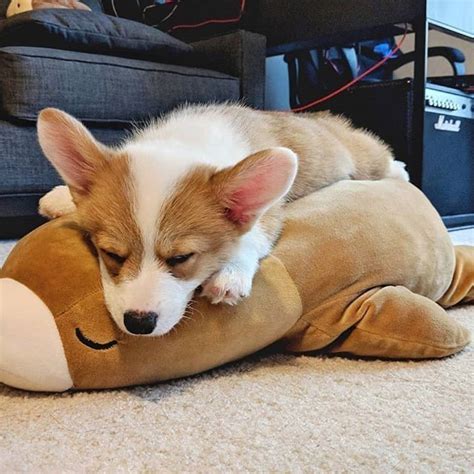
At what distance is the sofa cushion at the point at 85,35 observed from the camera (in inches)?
88.6

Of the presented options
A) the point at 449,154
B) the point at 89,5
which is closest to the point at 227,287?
the point at 449,154

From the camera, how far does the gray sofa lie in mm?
2141

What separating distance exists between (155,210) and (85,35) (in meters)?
1.61

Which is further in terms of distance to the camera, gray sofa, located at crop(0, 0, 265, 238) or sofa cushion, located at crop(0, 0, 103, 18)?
sofa cushion, located at crop(0, 0, 103, 18)

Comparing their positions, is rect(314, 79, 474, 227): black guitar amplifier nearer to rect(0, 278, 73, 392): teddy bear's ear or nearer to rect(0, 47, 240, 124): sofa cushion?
rect(0, 47, 240, 124): sofa cushion

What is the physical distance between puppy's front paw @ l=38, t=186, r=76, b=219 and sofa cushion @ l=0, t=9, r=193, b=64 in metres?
1.18

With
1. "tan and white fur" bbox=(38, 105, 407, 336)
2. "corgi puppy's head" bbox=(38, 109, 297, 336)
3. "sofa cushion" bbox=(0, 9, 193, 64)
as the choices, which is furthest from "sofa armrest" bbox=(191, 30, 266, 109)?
"corgi puppy's head" bbox=(38, 109, 297, 336)

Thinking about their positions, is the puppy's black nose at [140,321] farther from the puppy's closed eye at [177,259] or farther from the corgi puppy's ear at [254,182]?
the corgi puppy's ear at [254,182]

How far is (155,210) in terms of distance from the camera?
972mm

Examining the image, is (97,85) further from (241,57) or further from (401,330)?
(401,330)

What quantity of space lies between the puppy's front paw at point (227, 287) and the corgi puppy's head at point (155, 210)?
20 millimetres

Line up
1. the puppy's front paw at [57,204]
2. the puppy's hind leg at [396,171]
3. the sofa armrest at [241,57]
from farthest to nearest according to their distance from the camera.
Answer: the sofa armrest at [241,57]
the puppy's hind leg at [396,171]
the puppy's front paw at [57,204]

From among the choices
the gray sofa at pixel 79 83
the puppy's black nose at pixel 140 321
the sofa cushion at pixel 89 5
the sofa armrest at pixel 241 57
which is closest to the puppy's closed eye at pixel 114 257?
the puppy's black nose at pixel 140 321

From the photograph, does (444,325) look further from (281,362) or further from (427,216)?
(427,216)
